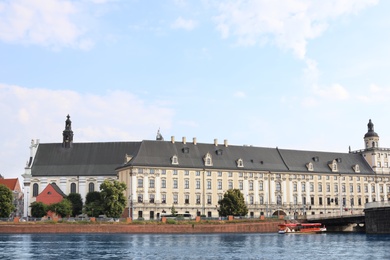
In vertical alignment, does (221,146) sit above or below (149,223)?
above

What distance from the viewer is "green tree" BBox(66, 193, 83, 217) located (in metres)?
134

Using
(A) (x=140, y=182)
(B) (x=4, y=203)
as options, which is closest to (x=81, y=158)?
(A) (x=140, y=182)

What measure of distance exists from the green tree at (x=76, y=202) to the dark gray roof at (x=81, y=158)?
6.18 metres

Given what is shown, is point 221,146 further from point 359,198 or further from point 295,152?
point 359,198

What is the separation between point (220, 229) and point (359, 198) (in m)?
50.9

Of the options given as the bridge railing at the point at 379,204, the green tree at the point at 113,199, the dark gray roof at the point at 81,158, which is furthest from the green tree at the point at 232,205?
the dark gray roof at the point at 81,158

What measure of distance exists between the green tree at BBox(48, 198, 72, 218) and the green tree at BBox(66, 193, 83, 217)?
7660mm

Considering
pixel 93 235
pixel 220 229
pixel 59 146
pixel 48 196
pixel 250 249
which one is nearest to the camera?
pixel 250 249

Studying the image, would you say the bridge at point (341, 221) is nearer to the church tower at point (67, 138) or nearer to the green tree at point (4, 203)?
the green tree at point (4, 203)

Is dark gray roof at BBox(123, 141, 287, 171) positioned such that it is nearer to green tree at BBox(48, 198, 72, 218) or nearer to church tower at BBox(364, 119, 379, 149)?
green tree at BBox(48, 198, 72, 218)

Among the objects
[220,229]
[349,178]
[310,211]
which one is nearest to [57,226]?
[220,229]

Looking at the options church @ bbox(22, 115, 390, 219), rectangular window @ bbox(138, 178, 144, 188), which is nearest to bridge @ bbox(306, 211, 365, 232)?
church @ bbox(22, 115, 390, 219)

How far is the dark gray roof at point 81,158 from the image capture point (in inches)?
5517

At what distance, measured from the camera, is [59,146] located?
14525 centimetres
